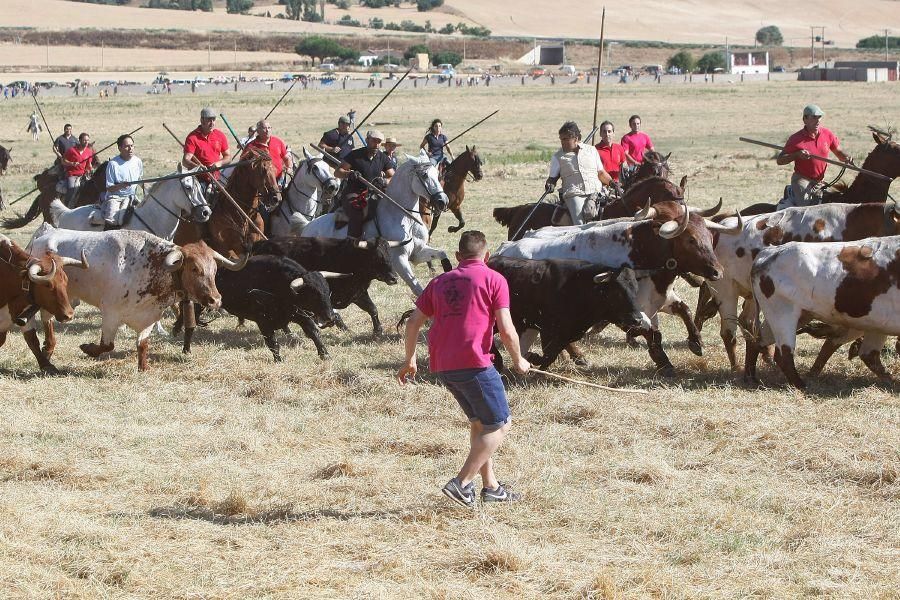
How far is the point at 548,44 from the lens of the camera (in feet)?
448

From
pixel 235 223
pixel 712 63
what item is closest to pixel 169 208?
pixel 235 223

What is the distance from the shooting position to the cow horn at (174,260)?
1184 cm

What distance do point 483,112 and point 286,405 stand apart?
48.3m

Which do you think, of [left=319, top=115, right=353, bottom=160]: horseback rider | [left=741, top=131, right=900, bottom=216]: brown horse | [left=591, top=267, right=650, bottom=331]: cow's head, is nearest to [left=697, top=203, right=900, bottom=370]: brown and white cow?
[left=591, top=267, right=650, bottom=331]: cow's head

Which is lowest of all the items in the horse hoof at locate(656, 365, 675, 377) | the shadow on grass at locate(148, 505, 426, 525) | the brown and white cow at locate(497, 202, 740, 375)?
the shadow on grass at locate(148, 505, 426, 525)

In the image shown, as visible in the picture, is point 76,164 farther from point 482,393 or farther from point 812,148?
point 482,393

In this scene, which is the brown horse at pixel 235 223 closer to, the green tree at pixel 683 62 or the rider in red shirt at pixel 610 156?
the rider in red shirt at pixel 610 156

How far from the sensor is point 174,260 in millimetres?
11859

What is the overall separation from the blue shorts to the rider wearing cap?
28.7 feet

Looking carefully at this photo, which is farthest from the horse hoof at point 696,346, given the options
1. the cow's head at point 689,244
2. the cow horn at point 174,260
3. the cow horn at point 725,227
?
the cow horn at point 174,260

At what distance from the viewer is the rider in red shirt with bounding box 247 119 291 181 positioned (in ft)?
53.8

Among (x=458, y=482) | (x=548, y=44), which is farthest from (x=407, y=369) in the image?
(x=548, y=44)

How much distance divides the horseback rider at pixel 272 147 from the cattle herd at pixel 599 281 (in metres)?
3.24

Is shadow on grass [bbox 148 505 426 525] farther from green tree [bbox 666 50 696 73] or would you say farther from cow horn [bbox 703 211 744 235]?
green tree [bbox 666 50 696 73]
